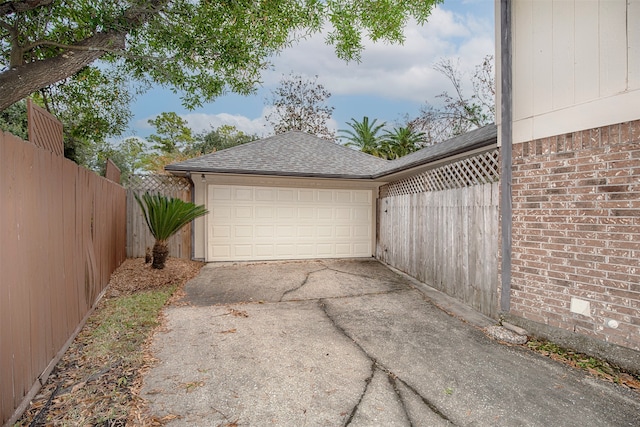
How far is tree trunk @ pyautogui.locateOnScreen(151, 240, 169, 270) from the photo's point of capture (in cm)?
586

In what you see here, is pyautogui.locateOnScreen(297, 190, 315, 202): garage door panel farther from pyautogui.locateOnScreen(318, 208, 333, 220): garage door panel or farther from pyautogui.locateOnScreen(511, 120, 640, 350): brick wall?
pyautogui.locateOnScreen(511, 120, 640, 350): brick wall

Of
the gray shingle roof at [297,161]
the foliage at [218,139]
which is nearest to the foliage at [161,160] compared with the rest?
the foliage at [218,139]

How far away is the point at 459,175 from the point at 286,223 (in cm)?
476

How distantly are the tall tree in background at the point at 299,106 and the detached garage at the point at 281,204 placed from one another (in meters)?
11.0

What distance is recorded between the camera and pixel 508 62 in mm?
3689

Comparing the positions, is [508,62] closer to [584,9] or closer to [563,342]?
[584,9]

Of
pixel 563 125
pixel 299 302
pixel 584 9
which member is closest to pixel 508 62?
pixel 584 9

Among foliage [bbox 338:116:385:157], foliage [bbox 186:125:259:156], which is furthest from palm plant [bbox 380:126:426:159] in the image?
foliage [bbox 186:125:259:156]

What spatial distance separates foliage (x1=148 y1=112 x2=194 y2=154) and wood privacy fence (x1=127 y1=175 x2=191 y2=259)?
45.0ft

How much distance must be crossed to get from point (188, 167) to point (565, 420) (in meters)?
7.45

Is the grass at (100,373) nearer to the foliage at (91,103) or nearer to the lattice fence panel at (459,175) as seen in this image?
the lattice fence panel at (459,175)

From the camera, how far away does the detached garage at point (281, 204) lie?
7852 mm

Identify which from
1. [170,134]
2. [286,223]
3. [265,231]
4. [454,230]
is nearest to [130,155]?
[170,134]

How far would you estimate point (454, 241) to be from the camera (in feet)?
16.0
